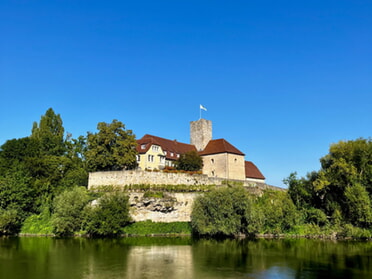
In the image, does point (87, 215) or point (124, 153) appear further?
point (124, 153)

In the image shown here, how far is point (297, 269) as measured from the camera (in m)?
22.8

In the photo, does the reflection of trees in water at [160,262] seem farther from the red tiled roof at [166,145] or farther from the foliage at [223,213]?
the red tiled roof at [166,145]

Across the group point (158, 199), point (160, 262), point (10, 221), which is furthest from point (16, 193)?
point (160, 262)

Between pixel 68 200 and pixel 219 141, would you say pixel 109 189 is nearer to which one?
pixel 68 200

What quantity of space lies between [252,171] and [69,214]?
3504cm

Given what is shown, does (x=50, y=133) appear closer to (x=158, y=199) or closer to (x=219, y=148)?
(x=158, y=199)

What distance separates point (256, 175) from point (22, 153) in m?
40.5

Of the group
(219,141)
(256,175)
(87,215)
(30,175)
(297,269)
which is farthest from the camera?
(256,175)

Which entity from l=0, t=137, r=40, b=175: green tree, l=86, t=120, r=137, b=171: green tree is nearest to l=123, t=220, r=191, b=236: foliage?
l=86, t=120, r=137, b=171: green tree

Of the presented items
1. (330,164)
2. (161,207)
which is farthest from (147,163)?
A: (330,164)

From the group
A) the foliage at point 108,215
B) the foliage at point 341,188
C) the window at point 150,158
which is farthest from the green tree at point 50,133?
the foliage at point 341,188

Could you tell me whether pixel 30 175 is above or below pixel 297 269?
above

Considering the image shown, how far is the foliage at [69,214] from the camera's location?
40.0m

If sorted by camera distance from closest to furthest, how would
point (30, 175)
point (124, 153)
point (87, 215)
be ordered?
point (87, 215)
point (124, 153)
point (30, 175)
